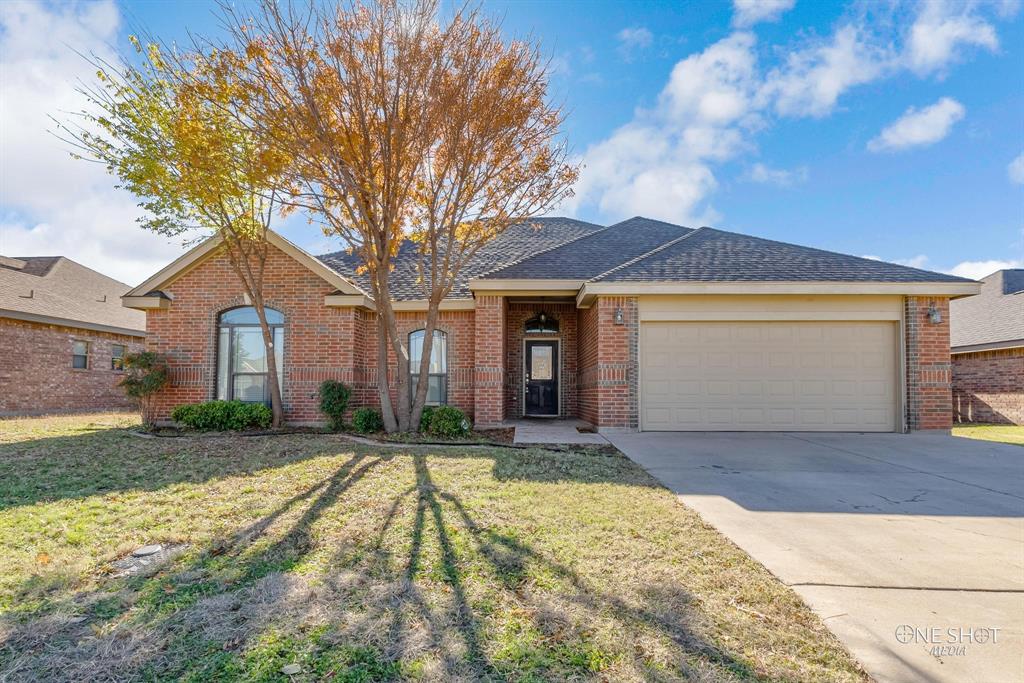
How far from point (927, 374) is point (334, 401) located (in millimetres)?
12152

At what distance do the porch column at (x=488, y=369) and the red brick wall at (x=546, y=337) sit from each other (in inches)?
105

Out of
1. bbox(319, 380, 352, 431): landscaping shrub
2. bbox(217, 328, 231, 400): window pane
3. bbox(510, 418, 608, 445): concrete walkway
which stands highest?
bbox(217, 328, 231, 400): window pane

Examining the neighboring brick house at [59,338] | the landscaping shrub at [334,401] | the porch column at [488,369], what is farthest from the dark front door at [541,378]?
the neighboring brick house at [59,338]

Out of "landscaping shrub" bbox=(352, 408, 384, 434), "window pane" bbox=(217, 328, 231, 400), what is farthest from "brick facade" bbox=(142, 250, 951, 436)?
"landscaping shrub" bbox=(352, 408, 384, 434)

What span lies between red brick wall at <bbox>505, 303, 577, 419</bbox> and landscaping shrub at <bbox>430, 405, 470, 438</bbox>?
Answer: 4126 mm

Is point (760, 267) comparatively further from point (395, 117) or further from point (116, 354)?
point (116, 354)

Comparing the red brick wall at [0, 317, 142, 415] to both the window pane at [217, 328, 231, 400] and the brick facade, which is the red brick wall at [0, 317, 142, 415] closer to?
the brick facade

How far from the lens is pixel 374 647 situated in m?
2.22

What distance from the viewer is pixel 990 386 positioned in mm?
14398

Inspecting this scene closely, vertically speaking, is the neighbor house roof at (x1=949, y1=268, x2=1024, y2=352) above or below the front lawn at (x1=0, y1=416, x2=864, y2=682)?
above

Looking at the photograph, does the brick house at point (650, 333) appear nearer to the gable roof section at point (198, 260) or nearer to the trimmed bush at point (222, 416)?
the gable roof section at point (198, 260)

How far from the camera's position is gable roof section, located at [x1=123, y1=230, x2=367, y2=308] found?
10.9m

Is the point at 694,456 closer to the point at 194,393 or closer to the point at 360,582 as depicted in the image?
the point at 360,582

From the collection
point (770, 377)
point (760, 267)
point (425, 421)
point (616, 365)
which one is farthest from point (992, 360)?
point (425, 421)
